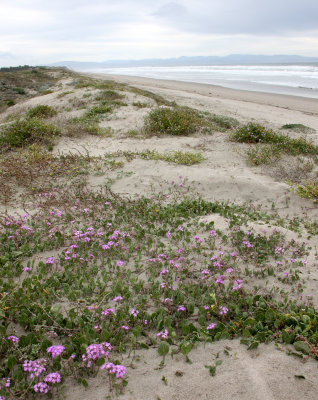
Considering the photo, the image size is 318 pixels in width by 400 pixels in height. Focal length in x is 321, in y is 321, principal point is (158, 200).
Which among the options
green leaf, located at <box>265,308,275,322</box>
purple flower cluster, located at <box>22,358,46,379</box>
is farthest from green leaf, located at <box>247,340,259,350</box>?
purple flower cluster, located at <box>22,358,46,379</box>

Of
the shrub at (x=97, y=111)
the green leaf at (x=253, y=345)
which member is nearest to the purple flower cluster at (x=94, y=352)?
the green leaf at (x=253, y=345)

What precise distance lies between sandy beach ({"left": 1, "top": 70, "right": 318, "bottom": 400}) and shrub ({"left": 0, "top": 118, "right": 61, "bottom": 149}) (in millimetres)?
590

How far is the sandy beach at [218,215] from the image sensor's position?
8.82 feet

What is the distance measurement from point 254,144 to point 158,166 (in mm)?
3811

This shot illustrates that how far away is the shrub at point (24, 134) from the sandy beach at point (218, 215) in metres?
0.59

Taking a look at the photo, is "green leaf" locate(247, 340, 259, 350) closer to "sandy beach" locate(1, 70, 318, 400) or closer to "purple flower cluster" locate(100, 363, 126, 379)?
"sandy beach" locate(1, 70, 318, 400)

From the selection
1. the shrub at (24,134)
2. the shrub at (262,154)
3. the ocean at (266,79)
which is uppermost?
the ocean at (266,79)

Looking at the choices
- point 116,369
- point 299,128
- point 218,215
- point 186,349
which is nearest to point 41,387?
point 116,369

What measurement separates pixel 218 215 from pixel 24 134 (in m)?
7.72

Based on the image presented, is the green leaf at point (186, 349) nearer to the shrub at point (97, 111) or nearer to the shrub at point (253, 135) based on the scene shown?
the shrub at point (253, 135)

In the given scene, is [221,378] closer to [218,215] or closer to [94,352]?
[94,352]

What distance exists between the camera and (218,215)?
6.35 metres

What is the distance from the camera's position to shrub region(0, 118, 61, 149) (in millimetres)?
10641

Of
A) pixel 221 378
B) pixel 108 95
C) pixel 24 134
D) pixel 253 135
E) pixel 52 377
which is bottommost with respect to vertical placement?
pixel 221 378
